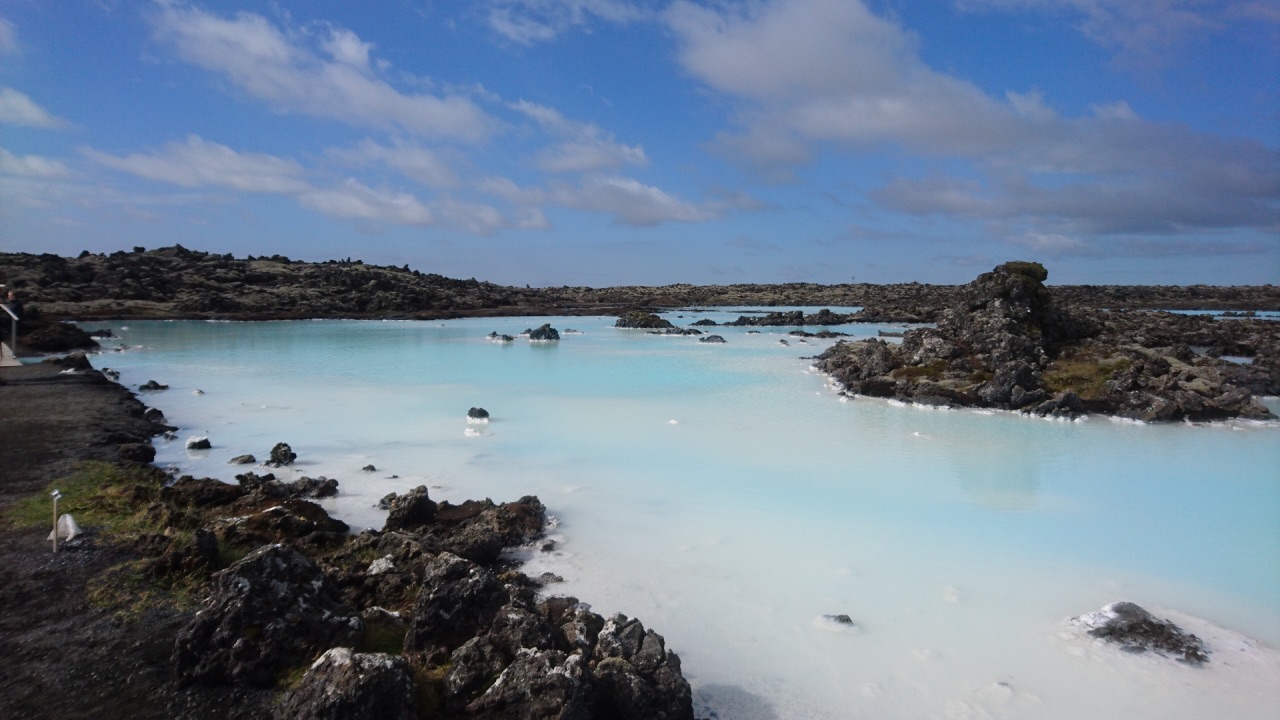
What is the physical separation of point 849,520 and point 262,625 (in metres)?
6.44

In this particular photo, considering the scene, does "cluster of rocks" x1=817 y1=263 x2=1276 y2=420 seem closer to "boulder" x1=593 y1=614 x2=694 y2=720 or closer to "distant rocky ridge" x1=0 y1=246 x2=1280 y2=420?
"distant rocky ridge" x1=0 y1=246 x2=1280 y2=420

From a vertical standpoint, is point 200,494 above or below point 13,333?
below

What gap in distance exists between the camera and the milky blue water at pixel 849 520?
5.14 metres

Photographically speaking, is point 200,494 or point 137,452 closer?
point 200,494

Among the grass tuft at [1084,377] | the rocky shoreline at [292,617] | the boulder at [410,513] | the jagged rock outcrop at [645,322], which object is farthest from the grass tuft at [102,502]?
the jagged rock outcrop at [645,322]

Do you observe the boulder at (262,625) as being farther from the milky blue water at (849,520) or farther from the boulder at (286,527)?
the milky blue water at (849,520)

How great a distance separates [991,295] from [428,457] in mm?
17659

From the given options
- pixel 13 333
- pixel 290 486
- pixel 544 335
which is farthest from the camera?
pixel 544 335

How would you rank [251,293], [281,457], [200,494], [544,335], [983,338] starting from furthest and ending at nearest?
[251,293] < [544,335] < [983,338] < [281,457] < [200,494]

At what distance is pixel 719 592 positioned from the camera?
255 inches

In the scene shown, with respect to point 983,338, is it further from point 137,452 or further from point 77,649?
point 77,649

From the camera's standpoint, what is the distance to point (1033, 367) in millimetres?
17859

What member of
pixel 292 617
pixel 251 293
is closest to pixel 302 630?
pixel 292 617

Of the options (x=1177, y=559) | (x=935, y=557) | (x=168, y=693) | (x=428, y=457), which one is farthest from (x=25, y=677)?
(x=1177, y=559)
